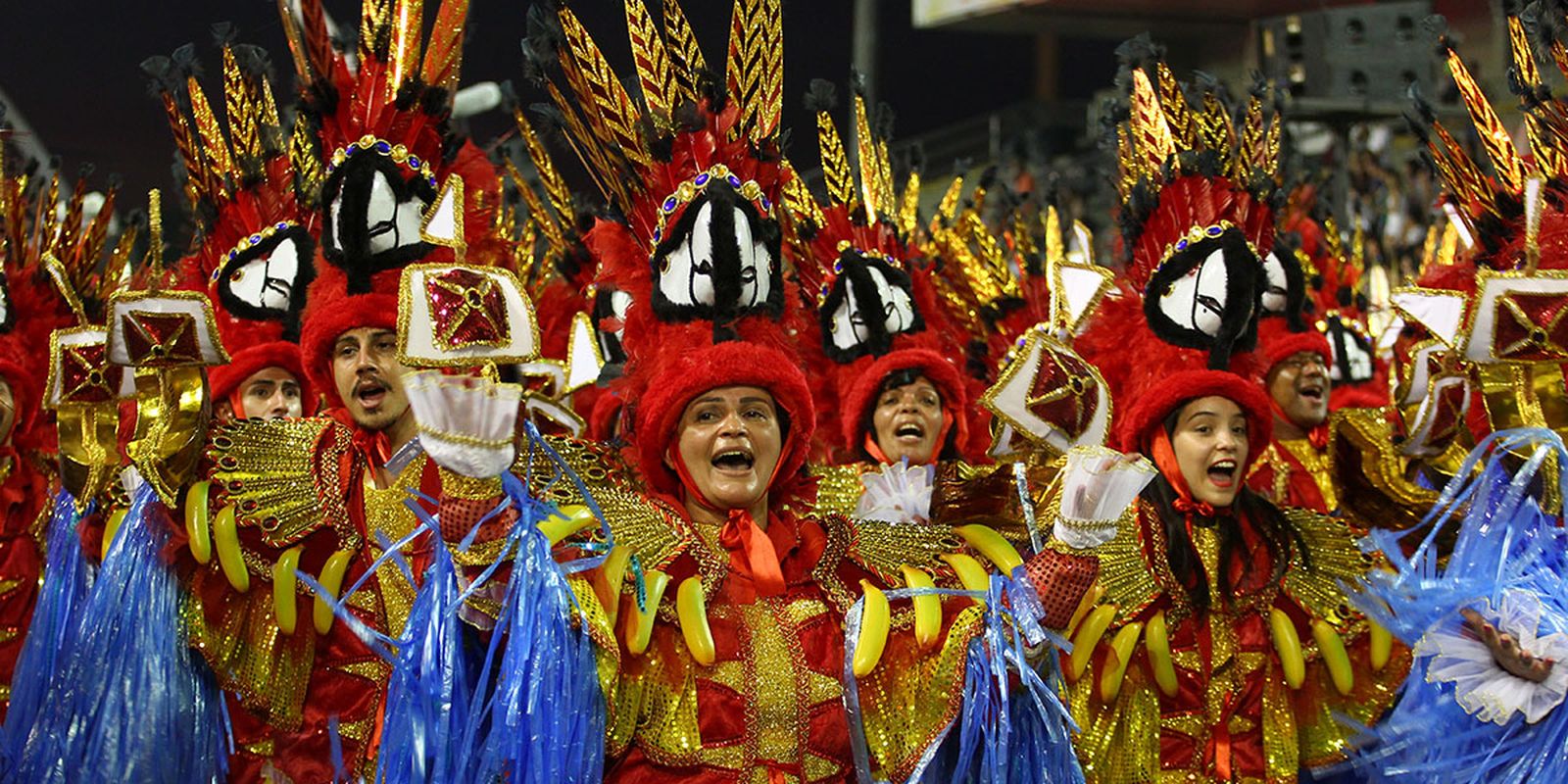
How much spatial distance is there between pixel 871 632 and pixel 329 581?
120cm

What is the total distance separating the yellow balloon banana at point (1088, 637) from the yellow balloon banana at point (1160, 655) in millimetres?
99

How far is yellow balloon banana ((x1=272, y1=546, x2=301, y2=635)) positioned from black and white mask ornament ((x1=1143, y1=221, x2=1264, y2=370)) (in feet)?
6.66

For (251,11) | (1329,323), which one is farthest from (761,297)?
(1329,323)

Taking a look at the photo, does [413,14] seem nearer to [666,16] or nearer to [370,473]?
[666,16]

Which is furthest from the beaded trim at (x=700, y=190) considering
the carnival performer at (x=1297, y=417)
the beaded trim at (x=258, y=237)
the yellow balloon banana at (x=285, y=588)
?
the carnival performer at (x=1297, y=417)

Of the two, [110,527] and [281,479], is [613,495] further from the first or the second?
[110,527]

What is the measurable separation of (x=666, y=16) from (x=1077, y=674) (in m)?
1.65

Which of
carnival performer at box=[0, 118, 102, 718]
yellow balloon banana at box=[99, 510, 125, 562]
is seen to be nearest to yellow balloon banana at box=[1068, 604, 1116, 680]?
yellow balloon banana at box=[99, 510, 125, 562]

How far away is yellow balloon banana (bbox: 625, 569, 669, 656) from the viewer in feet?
10.3

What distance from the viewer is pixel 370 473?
3.83m

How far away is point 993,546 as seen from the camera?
3500 mm

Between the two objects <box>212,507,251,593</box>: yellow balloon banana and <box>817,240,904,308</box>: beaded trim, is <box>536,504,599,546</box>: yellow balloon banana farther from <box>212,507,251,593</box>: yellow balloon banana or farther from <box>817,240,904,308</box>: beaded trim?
<box>817,240,904,308</box>: beaded trim

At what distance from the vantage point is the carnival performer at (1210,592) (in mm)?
3965

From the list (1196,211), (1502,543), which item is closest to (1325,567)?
(1502,543)
